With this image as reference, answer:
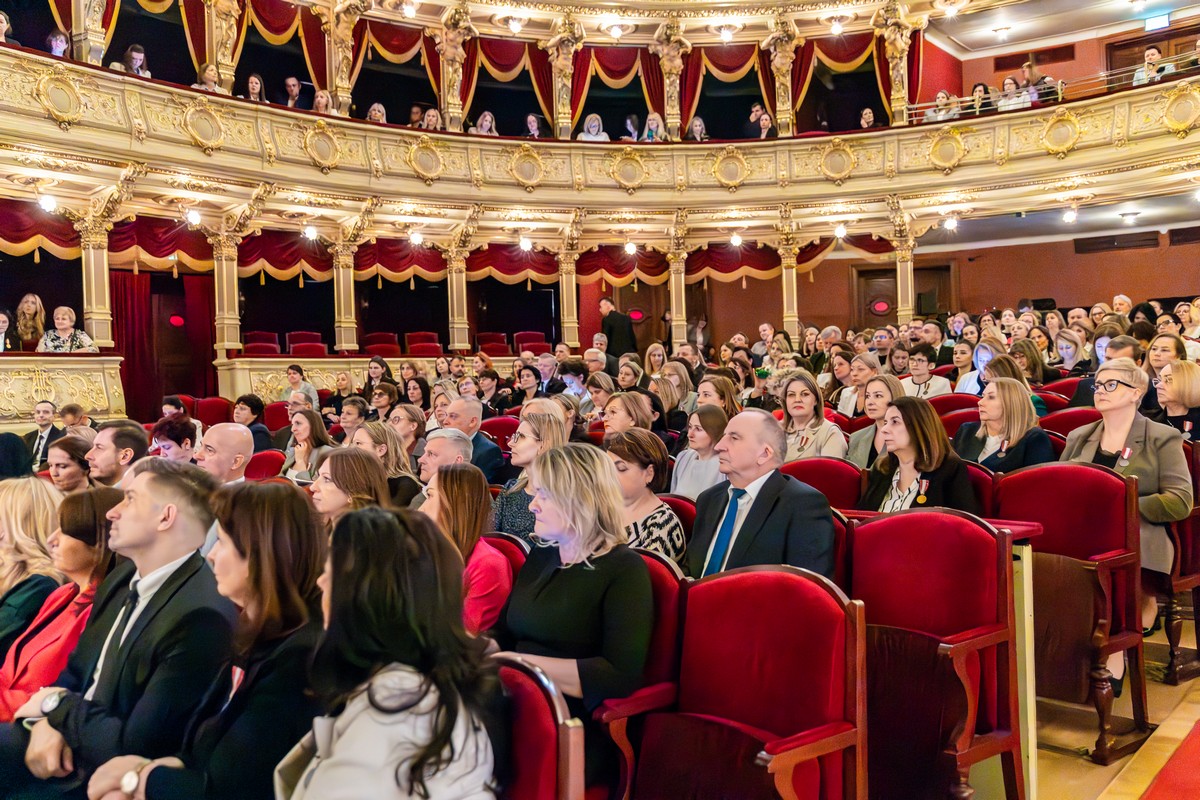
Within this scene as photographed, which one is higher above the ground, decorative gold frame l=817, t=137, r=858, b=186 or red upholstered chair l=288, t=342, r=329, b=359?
decorative gold frame l=817, t=137, r=858, b=186

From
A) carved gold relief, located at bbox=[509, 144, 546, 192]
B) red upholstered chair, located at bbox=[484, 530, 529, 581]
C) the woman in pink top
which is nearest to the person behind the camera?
the woman in pink top

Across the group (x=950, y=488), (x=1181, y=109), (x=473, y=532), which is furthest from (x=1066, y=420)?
(x=1181, y=109)

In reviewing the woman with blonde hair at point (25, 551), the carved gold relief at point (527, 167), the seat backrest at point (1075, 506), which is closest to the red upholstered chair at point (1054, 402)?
the seat backrest at point (1075, 506)

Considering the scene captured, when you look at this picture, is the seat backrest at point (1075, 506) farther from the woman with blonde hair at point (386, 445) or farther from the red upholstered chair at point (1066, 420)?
the woman with blonde hair at point (386, 445)

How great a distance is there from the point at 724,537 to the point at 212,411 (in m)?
7.62

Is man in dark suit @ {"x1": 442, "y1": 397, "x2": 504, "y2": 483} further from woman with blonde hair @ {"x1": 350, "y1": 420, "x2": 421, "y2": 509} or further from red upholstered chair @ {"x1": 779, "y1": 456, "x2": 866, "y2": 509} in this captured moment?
red upholstered chair @ {"x1": 779, "y1": 456, "x2": 866, "y2": 509}

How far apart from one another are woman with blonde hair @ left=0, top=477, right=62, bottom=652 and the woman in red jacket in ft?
0.19

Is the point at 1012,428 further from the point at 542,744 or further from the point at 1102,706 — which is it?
the point at 542,744

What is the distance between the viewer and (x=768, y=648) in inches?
68.6

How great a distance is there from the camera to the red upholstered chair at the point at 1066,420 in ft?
12.4

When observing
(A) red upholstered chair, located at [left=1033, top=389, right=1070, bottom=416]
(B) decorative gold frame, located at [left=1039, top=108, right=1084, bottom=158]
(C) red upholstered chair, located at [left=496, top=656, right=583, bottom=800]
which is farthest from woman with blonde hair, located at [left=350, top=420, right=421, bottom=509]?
(B) decorative gold frame, located at [left=1039, top=108, right=1084, bottom=158]

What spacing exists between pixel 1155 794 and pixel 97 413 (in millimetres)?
7938

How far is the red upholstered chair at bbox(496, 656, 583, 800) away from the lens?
1.33m

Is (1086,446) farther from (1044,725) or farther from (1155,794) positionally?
(1155,794)
